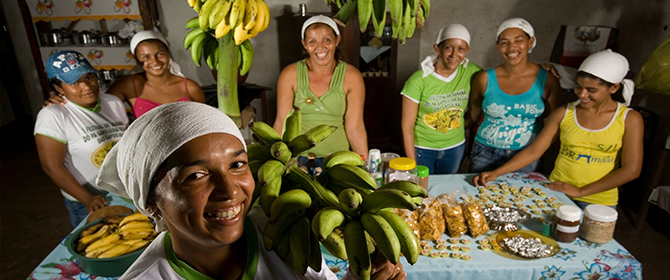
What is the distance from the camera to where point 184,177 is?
91 cm

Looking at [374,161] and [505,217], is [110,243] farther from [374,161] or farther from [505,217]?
[505,217]

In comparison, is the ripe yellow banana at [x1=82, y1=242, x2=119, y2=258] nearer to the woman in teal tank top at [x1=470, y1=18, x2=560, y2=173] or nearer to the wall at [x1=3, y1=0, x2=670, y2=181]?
the woman in teal tank top at [x1=470, y1=18, x2=560, y2=173]

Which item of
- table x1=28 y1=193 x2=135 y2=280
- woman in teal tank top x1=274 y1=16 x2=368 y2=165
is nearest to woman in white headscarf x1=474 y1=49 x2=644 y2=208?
woman in teal tank top x1=274 y1=16 x2=368 y2=165

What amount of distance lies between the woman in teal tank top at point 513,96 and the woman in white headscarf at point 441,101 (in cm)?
17

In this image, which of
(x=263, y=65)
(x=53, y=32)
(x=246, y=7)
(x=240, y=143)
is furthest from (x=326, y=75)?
(x=53, y=32)

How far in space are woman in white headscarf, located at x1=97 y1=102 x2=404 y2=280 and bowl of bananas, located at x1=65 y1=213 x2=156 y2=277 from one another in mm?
652

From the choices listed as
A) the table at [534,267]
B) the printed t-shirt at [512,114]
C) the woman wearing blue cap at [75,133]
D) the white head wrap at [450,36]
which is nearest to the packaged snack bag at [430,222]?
the table at [534,267]

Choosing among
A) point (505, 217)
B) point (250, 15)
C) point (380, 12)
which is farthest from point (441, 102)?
point (250, 15)

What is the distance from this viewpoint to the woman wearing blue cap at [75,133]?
232 cm

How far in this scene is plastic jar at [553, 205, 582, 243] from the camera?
1856 millimetres

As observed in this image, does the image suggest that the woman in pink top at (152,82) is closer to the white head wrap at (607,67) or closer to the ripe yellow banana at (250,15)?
the ripe yellow banana at (250,15)

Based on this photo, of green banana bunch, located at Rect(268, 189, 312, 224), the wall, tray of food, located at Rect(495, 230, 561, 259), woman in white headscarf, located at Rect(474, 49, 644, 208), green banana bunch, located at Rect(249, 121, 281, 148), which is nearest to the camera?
green banana bunch, located at Rect(268, 189, 312, 224)

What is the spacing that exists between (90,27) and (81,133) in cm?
431

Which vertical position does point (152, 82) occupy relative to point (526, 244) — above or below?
above
